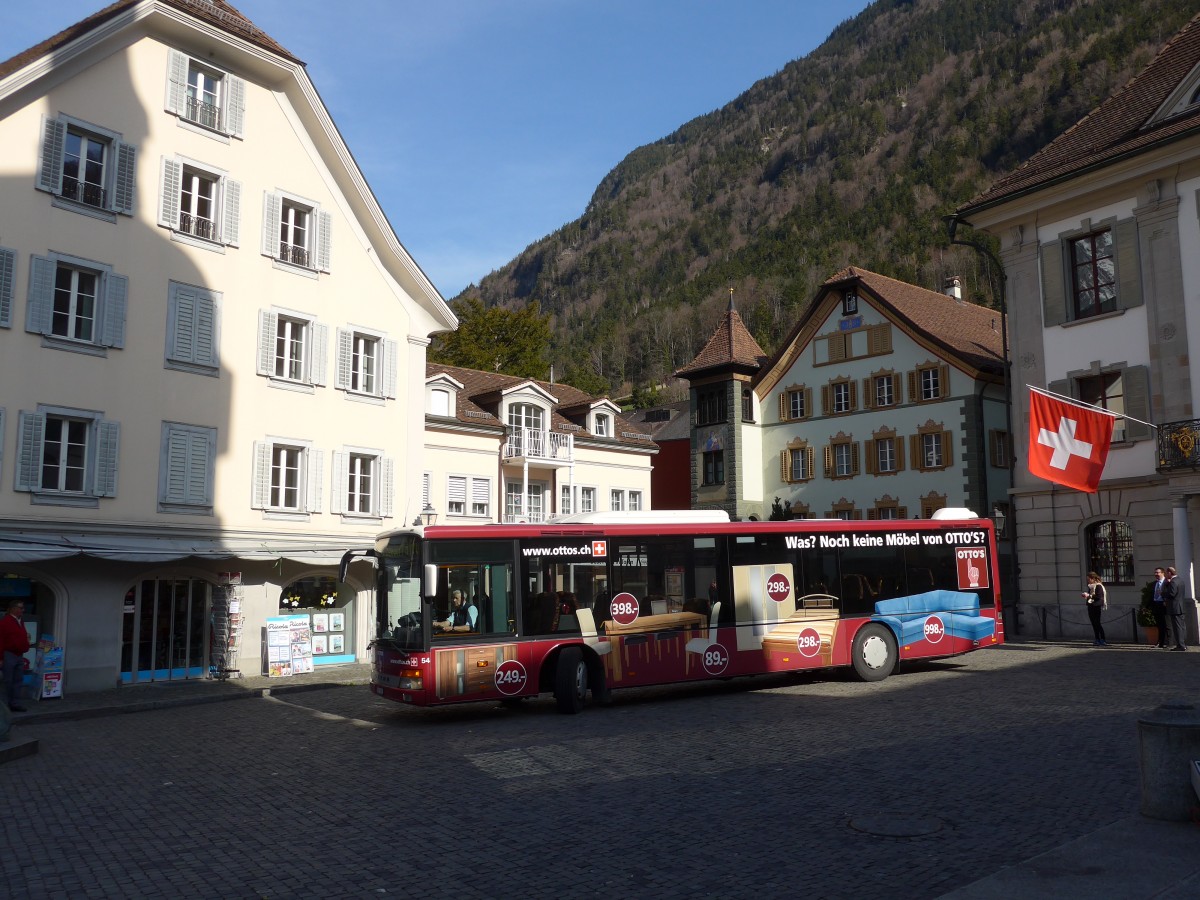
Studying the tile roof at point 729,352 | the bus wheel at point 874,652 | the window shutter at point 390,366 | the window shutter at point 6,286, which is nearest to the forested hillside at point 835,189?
the tile roof at point 729,352

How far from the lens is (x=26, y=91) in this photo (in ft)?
69.7

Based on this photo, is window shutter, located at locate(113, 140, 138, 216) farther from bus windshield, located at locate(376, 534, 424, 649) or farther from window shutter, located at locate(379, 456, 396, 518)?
bus windshield, located at locate(376, 534, 424, 649)

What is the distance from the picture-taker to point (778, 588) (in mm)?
18812

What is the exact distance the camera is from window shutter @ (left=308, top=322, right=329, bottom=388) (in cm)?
2655

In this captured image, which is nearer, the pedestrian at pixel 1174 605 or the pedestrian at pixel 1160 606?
the pedestrian at pixel 1174 605

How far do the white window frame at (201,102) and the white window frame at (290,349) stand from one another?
14.7 ft

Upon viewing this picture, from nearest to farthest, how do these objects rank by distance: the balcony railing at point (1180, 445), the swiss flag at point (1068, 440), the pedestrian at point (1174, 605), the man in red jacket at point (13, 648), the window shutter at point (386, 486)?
the man in red jacket at point (13, 648) → the pedestrian at point (1174, 605) → the balcony railing at point (1180, 445) → the swiss flag at point (1068, 440) → the window shutter at point (386, 486)

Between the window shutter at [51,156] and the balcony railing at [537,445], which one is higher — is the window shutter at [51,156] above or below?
above

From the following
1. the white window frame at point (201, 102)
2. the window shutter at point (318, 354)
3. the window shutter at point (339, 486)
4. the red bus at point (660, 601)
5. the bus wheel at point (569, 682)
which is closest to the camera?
the red bus at point (660, 601)

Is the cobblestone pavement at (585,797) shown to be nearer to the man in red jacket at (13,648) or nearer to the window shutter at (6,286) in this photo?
the man in red jacket at (13,648)

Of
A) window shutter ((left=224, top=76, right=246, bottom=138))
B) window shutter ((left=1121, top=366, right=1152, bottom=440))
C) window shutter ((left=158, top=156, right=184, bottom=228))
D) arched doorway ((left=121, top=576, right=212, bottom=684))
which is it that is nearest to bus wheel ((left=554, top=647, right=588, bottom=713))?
arched doorway ((left=121, top=576, right=212, bottom=684))

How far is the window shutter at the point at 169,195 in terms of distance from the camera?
77.3 ft

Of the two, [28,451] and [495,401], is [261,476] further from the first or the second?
[495,401]

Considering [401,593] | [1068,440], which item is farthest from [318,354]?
[1068,440]
